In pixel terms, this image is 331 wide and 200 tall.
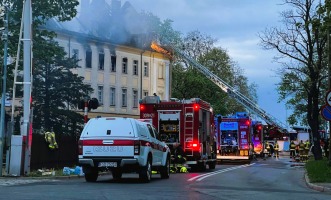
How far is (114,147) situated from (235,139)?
2234cm

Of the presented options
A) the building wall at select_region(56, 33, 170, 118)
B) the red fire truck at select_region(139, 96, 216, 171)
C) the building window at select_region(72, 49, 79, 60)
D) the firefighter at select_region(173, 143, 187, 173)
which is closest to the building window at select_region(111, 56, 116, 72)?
the building wall at select_region(56, 33, 170, 118)

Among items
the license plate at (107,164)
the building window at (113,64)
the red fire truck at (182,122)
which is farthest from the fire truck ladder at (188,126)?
the building window at (113,64)

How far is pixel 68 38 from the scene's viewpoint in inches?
1489

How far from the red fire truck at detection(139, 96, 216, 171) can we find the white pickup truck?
6620mm

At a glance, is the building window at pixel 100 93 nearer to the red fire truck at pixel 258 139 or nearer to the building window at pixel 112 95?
the building window at pixel 112 95

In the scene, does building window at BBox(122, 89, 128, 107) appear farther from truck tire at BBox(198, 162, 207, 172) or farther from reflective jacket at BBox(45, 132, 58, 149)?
reflective jacket at BBox(45, 132, 58, 149)

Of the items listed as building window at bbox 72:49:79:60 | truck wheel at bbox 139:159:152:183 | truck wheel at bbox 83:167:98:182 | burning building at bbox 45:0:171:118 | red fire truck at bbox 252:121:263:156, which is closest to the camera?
truck wheel at bbox 139:159:152:183

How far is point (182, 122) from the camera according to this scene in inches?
984

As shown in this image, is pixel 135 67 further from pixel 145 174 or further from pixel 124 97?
pixel 145 174

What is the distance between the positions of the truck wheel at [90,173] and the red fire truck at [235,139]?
20812mm

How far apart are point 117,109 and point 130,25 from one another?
1324 inches

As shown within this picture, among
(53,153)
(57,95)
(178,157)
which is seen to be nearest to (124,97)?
(57,95)

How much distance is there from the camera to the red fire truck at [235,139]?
127 ft

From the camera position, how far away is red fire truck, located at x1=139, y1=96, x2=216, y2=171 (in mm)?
24875
